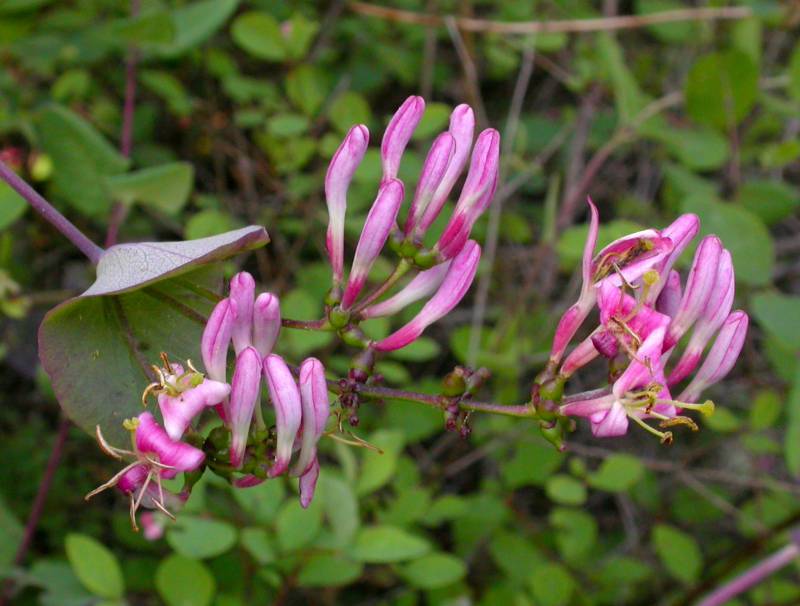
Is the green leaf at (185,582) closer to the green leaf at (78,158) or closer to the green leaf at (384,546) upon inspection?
the green leaf at (384,546)

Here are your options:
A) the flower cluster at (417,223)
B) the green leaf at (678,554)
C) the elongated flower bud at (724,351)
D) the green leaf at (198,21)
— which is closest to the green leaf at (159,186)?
the green leaf at (198,21)

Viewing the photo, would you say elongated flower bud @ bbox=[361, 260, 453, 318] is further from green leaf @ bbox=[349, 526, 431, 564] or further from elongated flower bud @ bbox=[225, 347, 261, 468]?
green leaf @ bbox=[349, 526, 431, 564]

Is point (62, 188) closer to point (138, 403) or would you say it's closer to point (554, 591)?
point (138, 403)

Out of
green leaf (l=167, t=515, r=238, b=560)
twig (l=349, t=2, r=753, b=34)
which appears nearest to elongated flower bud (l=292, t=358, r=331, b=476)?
green leaf (l=167, t=515, r=238, b=560)

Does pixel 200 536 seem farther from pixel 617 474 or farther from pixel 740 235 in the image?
pixel 740 235

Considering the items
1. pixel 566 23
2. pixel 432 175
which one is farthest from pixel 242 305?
pixel 566 23

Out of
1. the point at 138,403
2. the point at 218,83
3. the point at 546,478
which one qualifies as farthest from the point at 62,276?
the point at 138,403
